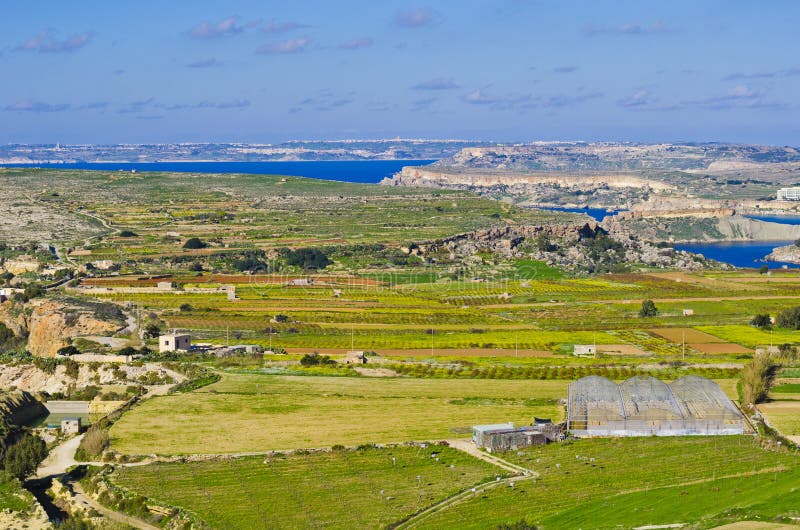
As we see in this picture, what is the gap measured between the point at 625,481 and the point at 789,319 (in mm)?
29795

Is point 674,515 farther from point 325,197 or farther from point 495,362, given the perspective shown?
point 325,197

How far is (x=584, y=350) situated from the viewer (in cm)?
4681

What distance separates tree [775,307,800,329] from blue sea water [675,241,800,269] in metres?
39.8

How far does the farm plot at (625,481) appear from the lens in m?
24.5

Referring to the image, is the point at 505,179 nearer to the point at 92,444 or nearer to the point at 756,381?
the point at 756,381

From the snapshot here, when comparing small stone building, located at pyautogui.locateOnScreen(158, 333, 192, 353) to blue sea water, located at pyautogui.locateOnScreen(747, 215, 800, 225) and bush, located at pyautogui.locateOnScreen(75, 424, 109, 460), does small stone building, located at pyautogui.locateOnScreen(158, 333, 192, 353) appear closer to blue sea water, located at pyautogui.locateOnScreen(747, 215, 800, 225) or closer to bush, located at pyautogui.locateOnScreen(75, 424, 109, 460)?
bush, located at pyautogui.locateOnScreen(75, 424, 109, 460)

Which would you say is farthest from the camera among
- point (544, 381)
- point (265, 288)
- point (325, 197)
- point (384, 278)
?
point (325, 197)

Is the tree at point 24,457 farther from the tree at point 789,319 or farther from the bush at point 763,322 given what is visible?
the tree at point 789,319

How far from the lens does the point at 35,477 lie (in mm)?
28500

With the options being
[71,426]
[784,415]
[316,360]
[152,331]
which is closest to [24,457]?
[71,426]

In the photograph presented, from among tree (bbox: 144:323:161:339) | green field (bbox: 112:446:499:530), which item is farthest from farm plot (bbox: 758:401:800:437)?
tree (bbox: 144:323:161:339)

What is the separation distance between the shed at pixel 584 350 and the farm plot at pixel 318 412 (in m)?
6.83

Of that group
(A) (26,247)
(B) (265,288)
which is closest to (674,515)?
(B) (265,288)

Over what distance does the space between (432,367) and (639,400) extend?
11.9 m
